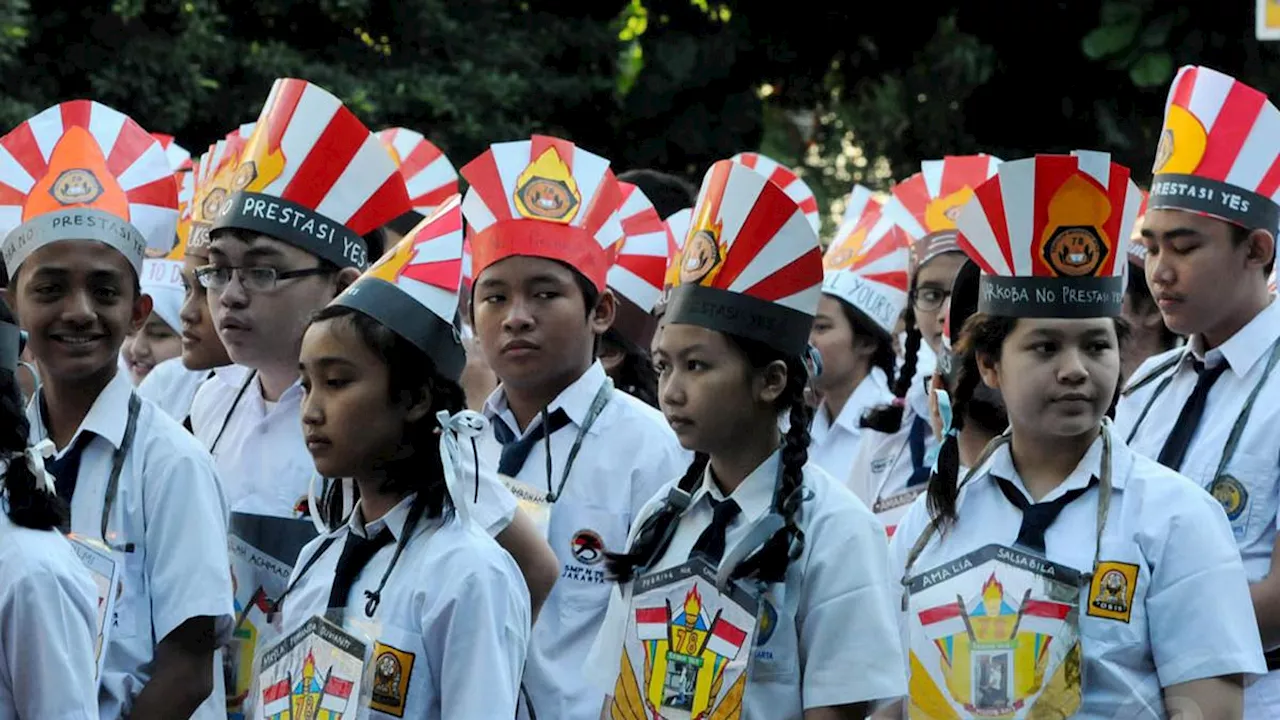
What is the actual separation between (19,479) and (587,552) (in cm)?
171

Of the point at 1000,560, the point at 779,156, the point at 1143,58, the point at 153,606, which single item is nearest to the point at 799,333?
the point at 1000,560

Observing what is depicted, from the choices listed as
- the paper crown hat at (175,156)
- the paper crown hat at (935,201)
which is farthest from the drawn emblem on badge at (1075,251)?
the paper crown hat at (175,156)

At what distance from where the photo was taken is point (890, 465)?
6742 mm

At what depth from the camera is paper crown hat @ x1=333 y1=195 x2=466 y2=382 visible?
14.1 ft

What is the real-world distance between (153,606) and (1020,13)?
9844mm

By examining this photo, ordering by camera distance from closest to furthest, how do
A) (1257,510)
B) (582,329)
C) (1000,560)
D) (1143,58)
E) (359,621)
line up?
(359,621), (1000,560), (1257,510), (582,329), (1143,58)

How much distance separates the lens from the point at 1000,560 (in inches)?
172

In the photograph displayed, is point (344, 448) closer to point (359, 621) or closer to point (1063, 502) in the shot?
point (359, 621)

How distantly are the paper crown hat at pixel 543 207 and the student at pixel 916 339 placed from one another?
1.08 meters

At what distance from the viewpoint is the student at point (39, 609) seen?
371 cm

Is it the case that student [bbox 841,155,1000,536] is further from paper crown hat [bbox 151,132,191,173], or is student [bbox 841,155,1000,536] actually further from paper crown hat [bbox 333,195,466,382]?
paper crown hat [bbox 151,132,191,173]

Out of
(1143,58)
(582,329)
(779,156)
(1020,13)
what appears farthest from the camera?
(779,156)

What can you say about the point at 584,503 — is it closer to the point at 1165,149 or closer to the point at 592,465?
the point at 592,465

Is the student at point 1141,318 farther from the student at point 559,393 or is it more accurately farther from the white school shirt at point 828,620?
the white school shirt at point 828,620
